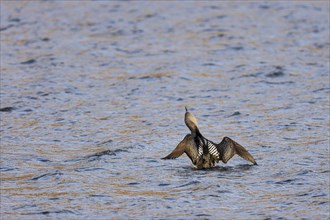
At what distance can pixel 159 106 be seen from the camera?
13727 millimetres

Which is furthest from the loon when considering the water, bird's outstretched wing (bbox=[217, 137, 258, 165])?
the water

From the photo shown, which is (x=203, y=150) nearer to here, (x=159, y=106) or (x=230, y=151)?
(x=230, y=151)

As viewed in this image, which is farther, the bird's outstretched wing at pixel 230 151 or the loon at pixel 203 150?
the bird's outstretched wing at pixel 230 151

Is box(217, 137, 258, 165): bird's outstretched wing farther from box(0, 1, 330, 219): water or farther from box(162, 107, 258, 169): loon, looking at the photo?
box(0, 1, 330, 219): water

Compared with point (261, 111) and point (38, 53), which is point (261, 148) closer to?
point (261, 111)

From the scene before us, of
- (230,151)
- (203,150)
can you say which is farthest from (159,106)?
(203,150)

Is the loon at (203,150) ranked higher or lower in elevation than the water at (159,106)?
higher

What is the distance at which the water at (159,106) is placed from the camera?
9625 mm

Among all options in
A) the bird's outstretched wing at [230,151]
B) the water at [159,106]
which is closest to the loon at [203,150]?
the bird's outstretched wing at [230,151]

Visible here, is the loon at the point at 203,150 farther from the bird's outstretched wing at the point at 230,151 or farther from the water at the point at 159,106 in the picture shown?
the water at the point at 159,106

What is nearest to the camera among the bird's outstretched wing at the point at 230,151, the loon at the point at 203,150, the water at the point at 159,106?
the water at the point at 159,106

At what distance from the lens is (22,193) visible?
32.3 ft

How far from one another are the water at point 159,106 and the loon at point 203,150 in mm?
147

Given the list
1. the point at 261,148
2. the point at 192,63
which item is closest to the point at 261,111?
the point at 261,148
